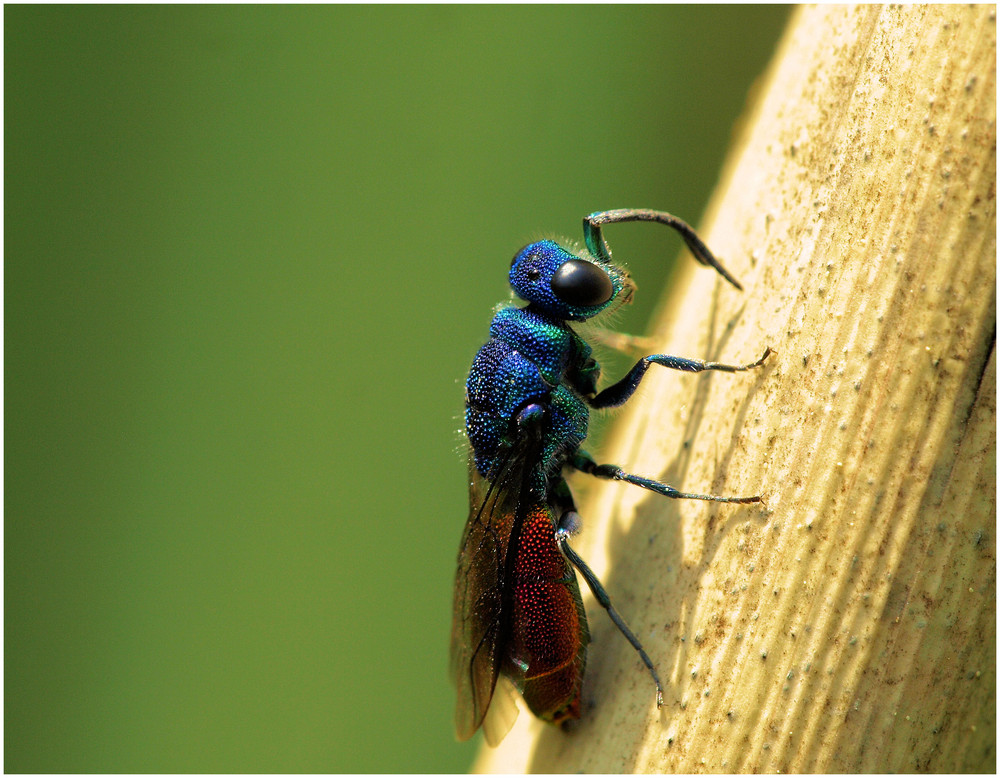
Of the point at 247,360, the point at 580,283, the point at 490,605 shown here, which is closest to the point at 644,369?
the point at 580,283

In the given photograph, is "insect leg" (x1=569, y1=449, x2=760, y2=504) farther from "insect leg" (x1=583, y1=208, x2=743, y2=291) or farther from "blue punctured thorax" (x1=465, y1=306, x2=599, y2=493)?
"insect leg" (x1=583, y1=208, x2=743, y2=291)

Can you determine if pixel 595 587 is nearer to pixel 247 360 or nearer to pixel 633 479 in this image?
pixel 633 479

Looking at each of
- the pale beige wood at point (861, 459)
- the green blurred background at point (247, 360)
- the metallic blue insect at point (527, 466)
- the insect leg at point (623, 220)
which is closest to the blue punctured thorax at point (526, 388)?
the metallic blue insect at point (527, 466)

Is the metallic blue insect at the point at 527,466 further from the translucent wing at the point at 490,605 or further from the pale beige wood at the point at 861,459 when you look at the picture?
the pale beige wood at the point at 861,459

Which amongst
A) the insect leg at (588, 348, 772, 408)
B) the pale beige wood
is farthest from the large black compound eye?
the pale beige wood

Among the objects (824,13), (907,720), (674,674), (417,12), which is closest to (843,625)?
(907,720)

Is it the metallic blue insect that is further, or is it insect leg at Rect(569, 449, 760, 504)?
the metallic blue insect
